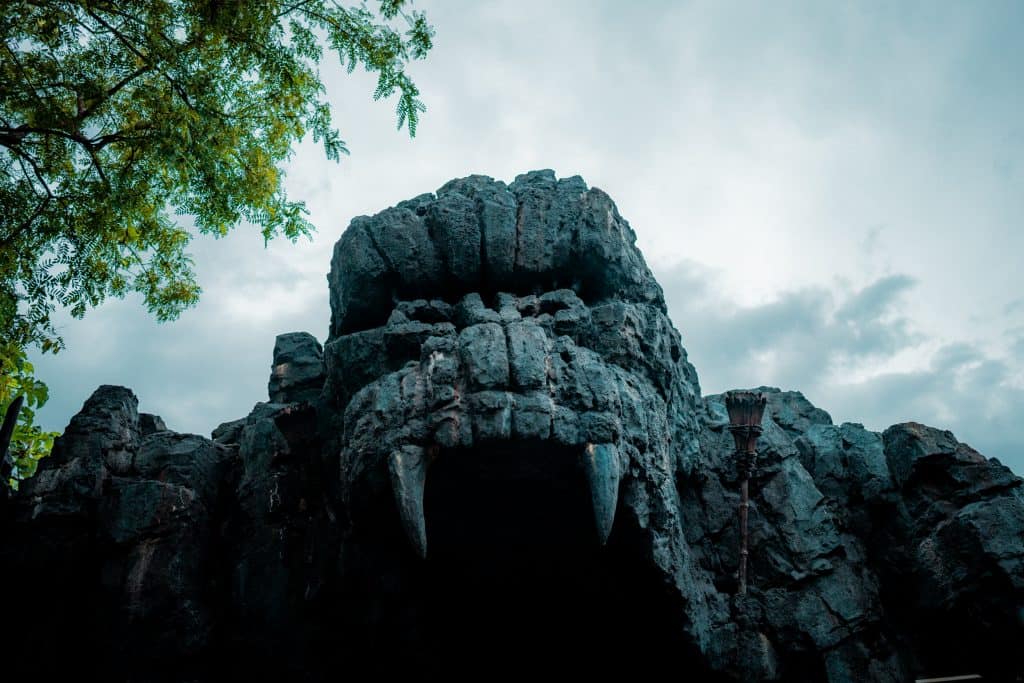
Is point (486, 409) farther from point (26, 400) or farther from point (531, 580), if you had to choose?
point (26, 400)

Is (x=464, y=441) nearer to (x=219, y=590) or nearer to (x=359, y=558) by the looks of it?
(x=359, y=558)

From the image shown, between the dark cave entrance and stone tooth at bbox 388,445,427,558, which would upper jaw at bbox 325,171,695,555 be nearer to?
stone tooth at bbox 388,445,427,558

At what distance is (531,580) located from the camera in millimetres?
6762

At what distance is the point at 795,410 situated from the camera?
347 inches

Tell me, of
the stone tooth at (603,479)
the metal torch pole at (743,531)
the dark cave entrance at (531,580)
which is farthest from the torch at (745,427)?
the stone tooth at (603,479)

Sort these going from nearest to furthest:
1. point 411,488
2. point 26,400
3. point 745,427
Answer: point 411,488 < point 745,427 < point 26,400

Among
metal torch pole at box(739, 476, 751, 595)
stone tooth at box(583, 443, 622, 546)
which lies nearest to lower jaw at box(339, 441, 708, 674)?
stone tooth at box(583, 443, 622, 546)

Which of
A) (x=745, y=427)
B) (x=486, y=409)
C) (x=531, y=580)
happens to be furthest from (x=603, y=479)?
(x=745, y=427)

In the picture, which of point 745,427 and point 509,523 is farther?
point 745,427

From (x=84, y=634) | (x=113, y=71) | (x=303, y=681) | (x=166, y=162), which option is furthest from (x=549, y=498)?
(x=113, y=71)

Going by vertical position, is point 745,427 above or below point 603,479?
above

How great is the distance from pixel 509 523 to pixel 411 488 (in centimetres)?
143

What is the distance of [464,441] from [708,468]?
3034 mm

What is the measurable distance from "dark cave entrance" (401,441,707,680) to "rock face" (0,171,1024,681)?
22 mm
